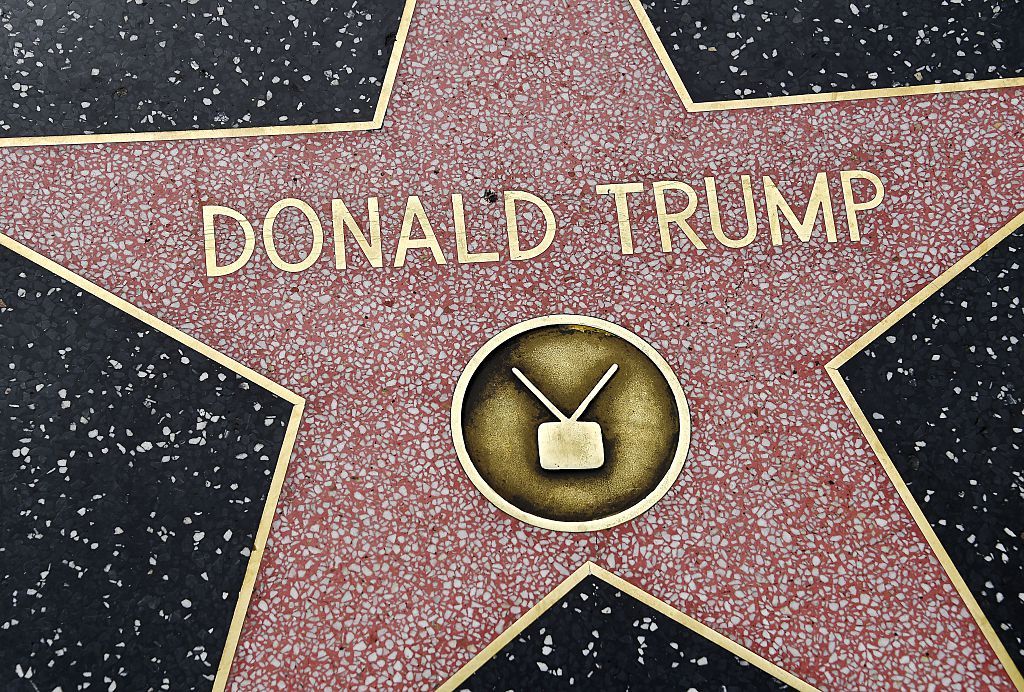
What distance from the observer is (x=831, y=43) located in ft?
5.49

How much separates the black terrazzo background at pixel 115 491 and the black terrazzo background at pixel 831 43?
3.89 ft

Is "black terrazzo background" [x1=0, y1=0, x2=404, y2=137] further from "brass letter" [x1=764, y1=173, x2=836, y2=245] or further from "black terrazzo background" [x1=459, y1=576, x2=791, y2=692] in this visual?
"black terrazzo background" [x1=459, y1=576, x2=791, y2=692]

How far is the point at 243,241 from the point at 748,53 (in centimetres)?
117

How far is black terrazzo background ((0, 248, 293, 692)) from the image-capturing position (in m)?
1.46

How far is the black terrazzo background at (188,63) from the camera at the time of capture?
1632 mm

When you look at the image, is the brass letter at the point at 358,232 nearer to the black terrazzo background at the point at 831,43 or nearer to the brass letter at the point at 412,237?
the brass letter at the point at 412,237

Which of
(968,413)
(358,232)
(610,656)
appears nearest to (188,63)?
(358,232)

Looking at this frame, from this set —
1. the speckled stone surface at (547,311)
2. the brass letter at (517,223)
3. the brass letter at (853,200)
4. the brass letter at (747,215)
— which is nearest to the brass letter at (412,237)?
the speckled stone surface at (547,311)

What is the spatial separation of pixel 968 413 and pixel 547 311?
2.93 feet

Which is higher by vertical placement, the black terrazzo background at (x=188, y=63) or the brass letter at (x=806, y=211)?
the black terrazzo background at (x=188, y=63)

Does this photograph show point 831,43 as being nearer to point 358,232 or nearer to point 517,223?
point 517,223

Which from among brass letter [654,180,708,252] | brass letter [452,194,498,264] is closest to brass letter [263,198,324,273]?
brass letter [452,194,498,264]

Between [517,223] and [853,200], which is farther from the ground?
[517,223]

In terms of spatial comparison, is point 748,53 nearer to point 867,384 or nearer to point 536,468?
point 867,384
